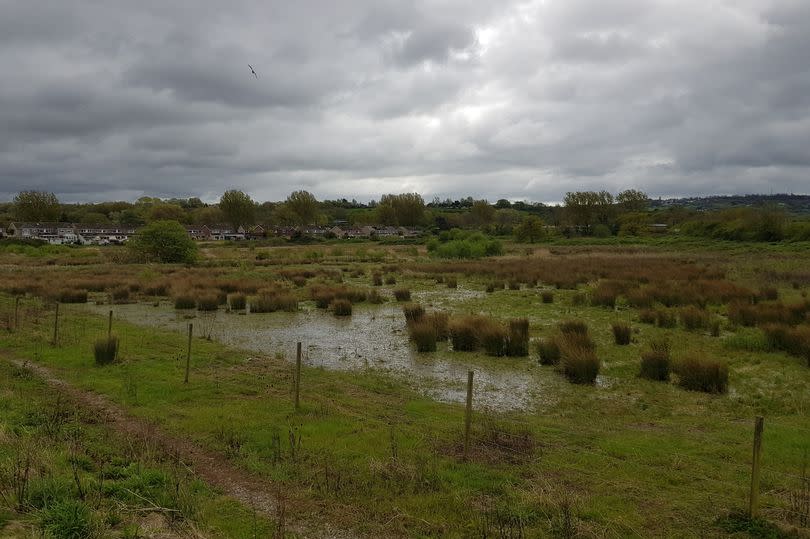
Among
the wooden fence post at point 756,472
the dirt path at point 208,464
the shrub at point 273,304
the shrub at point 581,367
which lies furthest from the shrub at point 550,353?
the shrub at point 273,304

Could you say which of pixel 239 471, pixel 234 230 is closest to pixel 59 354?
pixel 239 471

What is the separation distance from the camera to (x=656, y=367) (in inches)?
490

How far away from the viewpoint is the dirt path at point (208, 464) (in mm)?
5723

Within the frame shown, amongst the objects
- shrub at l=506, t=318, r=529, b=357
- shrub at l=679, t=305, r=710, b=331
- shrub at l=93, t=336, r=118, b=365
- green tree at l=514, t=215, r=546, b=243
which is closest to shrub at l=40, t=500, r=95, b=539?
shrub at l=93, t=336, r=118, b=365

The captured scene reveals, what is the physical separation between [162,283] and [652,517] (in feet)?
100.0

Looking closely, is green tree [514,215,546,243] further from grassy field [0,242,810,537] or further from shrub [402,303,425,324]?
shrub [402,303,425,324]

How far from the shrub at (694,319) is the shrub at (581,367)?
7285mm

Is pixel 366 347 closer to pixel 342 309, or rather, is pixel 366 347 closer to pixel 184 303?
pixel 342 309

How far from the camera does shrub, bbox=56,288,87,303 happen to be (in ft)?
87.1

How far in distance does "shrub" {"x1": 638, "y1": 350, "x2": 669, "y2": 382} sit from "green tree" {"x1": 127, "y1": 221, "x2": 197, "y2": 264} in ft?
155

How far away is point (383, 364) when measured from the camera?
14.6 m

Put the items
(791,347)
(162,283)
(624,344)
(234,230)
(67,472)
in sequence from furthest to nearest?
(234,230), (162,283), (624,344), (791,347), (67,472)

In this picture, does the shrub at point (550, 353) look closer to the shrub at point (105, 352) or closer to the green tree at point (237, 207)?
the shrub at point (105, 352)

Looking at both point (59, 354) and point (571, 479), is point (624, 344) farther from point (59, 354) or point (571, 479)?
point (59, 354)
